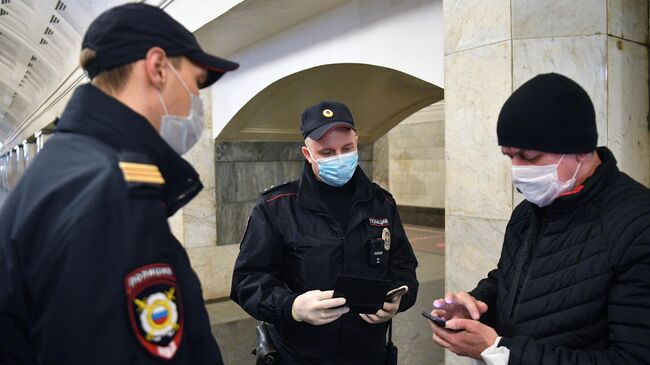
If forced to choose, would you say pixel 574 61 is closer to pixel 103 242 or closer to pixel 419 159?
pixel 103 242

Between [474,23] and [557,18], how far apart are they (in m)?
0.43

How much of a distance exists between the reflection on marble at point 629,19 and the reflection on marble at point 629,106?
0.14ft

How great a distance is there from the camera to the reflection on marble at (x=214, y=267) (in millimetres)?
6191

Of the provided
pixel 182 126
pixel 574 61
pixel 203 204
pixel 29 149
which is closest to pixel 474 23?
pixel 574 61

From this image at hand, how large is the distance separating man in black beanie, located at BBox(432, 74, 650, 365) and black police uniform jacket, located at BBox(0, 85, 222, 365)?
895 millimetres

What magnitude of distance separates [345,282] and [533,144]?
0.79 meters

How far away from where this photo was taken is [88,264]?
2.53 ft

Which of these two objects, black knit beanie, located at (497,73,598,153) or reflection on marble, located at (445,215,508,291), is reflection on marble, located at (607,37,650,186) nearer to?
reflection on marble, located at (445,215,508,291)

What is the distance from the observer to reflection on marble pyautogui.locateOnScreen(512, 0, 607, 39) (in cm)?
228

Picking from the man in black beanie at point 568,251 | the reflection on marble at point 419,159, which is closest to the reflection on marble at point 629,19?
the man in black beanie at point 568,251

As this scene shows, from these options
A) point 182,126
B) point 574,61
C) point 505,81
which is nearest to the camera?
point 182,126

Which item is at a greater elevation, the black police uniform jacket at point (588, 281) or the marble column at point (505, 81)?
the marble column at point (505, 81)

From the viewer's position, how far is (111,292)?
787 millimetres

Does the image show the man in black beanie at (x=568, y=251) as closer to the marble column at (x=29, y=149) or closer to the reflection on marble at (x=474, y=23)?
the reflection on marble at (x=474, y=23)
